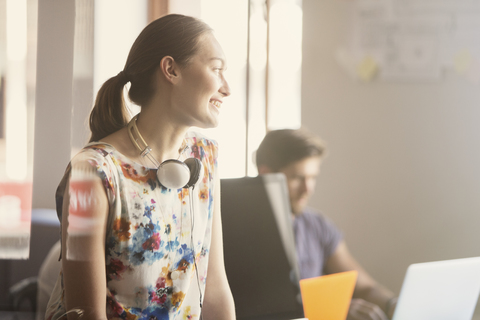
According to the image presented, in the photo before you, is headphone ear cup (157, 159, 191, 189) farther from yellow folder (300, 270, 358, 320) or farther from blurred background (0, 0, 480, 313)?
yellow folder (300, 270, 358, 320)

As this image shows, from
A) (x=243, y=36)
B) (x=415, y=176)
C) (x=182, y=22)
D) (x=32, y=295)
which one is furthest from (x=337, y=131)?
(x=32, y=295)

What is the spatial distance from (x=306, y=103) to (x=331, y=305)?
0.58 meters

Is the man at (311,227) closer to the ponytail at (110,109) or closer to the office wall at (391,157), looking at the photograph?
the office wall at (391,157)

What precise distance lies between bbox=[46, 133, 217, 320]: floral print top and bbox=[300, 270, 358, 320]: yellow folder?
→ 34 centimetres

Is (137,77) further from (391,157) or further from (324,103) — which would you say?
(391,157)

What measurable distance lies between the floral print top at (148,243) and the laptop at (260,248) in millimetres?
103

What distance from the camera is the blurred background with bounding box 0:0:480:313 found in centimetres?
77

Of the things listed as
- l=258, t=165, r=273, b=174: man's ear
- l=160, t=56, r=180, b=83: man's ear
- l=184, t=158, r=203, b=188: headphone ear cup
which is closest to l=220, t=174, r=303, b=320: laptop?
l=258, t=165, r=273, b=174: man's ear

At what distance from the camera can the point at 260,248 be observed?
3.37ft

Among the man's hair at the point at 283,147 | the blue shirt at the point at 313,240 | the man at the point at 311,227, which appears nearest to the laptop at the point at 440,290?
the man at the point at 311,227

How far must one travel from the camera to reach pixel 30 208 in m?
0.77

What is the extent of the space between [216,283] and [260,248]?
0.14m

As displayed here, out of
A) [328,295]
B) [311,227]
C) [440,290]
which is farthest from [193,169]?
[440,290]

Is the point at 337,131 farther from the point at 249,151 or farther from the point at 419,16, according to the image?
the point at 419,16
